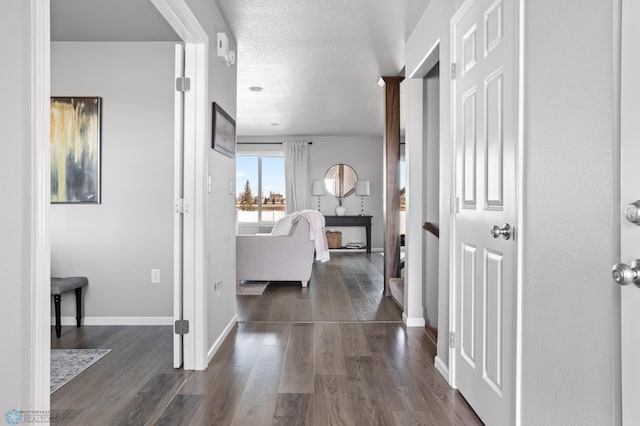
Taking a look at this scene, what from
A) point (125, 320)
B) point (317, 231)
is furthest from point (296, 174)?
point (125, 320)

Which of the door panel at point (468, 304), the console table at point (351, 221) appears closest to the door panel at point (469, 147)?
the door panel at point (468, 304)

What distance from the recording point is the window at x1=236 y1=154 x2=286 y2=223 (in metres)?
9.23

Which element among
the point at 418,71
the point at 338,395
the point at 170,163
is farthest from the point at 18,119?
the point at 418,71

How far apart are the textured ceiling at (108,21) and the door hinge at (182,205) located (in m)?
1.42

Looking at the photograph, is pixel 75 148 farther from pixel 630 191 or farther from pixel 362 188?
pixel 362 188

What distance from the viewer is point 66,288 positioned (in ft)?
10.7

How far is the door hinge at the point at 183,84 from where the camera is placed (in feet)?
8.59

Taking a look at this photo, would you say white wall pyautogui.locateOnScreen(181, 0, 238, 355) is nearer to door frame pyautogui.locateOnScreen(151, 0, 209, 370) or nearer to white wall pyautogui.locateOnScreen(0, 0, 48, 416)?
door frame pyautogui.locateOnScreen(151, 0, 209, 370)

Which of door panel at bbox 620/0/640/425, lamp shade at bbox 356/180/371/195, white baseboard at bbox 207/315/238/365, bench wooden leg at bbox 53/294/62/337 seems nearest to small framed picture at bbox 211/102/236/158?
white baseboard at bbox 207/315/238/365

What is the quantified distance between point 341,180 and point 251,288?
4.63 meters

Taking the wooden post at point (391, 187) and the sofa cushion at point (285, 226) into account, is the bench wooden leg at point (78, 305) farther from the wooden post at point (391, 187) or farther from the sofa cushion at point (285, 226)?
the wooden post at point (391, 187)

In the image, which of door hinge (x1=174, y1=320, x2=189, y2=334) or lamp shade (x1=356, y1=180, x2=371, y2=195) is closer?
door hinge (x1=174, y1=320, x2=189, y2=334)

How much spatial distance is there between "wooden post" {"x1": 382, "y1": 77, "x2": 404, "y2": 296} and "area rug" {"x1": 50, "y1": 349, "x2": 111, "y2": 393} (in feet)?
9.27

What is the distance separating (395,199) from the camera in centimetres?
463
